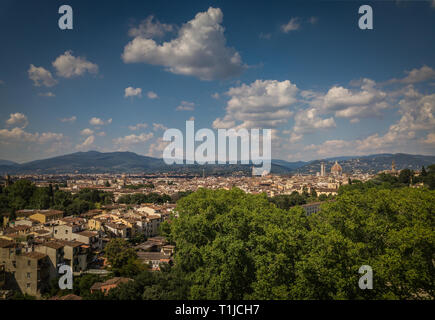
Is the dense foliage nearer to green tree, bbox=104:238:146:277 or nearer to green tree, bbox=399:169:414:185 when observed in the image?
green tree, bbox=104:238:146:277

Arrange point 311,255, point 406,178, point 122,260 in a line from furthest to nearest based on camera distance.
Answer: point 406,178 → point 122,260 → point 311,255

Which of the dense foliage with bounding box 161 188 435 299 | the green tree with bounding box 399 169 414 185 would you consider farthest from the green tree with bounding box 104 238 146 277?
the green tree with bounding box 399 169 414 185

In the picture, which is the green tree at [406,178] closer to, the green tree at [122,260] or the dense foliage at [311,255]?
the dense foliage at [311,255]

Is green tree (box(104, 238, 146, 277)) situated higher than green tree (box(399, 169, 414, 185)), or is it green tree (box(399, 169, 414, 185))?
green tree (box(399, 169, 414, 185))

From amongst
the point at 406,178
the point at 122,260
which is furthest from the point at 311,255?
the point at 406,178

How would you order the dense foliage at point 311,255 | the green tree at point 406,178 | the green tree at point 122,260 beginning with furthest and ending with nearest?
1. the green tree at point 406,178
2. the green tree at point 122,260
3. the dense foliage at point 311,255

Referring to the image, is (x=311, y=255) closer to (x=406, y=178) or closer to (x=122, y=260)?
(x=122, y=260)

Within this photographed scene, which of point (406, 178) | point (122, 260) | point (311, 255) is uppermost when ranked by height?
point (311, 255)

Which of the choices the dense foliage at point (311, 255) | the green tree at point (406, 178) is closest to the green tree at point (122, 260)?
the dense foliage at point (311, 255)

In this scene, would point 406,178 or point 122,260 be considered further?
point 406,178
